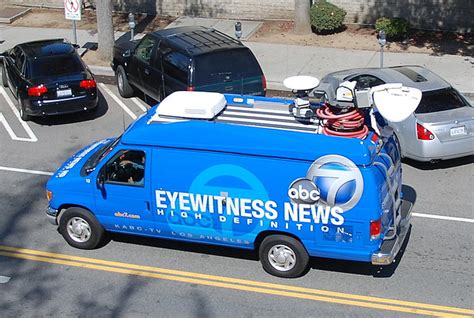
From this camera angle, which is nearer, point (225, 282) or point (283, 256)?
point (283, 256)

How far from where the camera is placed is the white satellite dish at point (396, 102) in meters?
9.82

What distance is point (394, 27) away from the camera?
21.2 meters

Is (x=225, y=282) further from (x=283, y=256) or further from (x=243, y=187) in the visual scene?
(x=243, y=187)

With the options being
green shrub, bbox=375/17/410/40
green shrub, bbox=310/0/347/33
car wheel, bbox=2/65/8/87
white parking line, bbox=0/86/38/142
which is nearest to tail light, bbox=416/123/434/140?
white parking line, bbox=0/86/38/142

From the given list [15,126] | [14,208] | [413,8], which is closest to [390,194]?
[14,208]

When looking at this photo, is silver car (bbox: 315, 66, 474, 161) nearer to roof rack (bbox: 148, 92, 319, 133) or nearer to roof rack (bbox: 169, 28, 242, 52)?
roof rack (bbox: 148, 92, 319, 133)

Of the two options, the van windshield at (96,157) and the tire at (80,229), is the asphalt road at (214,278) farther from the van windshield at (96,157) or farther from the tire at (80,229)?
the van windshield at (96,157)

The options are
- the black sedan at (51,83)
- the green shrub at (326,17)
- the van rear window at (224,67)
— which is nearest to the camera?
the van rear window at (224,67)

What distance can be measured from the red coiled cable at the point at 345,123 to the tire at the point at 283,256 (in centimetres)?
149

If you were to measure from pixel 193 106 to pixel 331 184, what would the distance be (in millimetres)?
2270

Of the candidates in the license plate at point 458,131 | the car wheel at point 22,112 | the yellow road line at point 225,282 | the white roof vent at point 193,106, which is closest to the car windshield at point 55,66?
the car wheel at point 22,112

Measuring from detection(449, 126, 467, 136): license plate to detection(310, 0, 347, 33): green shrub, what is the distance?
8.62 meters

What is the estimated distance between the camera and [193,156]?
34.1ft

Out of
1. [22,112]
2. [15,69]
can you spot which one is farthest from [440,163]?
[15,69]
